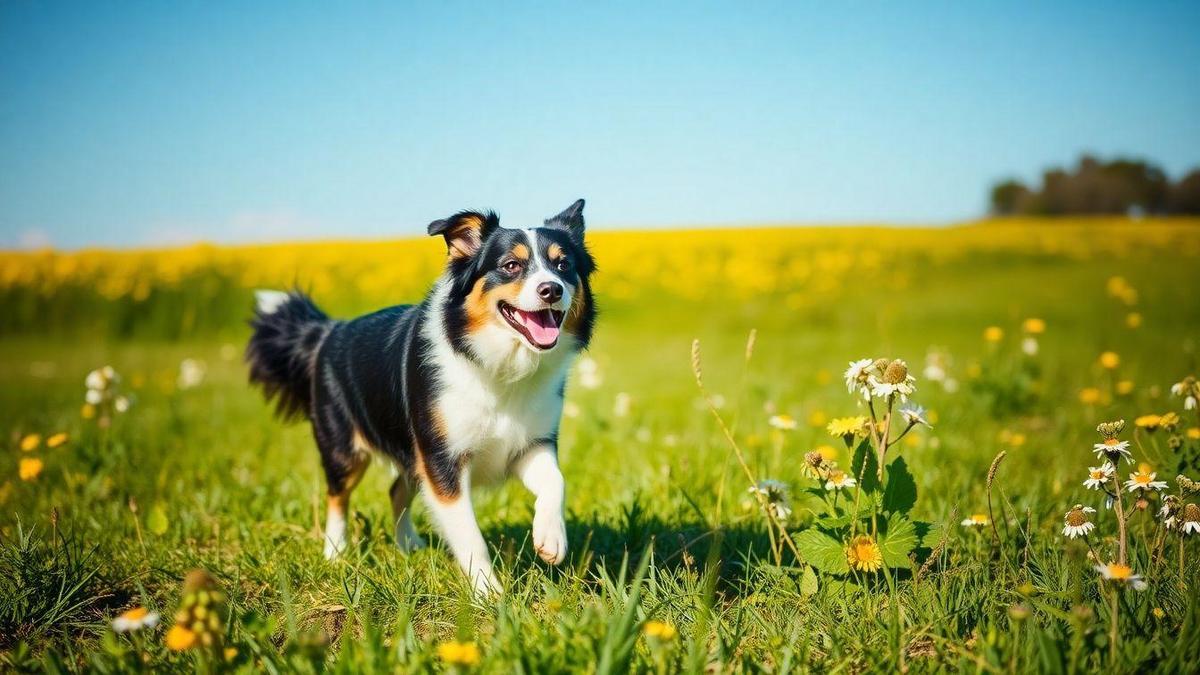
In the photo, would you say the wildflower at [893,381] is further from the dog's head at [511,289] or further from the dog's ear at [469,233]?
the dog's ear at [469,233]

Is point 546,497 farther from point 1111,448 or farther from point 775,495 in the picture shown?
point 1111,448

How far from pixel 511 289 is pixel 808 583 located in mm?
1415

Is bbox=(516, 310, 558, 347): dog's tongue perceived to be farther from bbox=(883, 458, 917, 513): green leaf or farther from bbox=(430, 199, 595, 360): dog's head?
bbox=(883, 458, 917, 513): green leaf

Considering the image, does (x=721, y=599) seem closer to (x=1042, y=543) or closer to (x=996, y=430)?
(x=1042, y=543)

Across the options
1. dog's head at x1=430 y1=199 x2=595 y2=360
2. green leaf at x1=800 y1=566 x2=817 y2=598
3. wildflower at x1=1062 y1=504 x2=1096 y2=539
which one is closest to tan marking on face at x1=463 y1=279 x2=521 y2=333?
dog's head at x1=430 y1=199 x2=595 y2=360

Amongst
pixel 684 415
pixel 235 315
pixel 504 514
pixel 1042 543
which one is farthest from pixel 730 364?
pixel 235 315

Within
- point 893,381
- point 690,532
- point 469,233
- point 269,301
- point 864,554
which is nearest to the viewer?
point 893,381

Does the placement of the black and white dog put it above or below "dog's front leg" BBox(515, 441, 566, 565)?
above

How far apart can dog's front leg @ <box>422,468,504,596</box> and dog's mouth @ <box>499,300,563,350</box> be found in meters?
0.55

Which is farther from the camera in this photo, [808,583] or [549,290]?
[549,290]

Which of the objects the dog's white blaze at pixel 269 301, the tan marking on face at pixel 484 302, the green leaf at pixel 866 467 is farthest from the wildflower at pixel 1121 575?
the dog's white blaze at pixel 269 301

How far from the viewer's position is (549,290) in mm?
2742

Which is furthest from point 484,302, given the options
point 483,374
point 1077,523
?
point 1077,523

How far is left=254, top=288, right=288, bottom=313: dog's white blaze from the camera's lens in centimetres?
417
